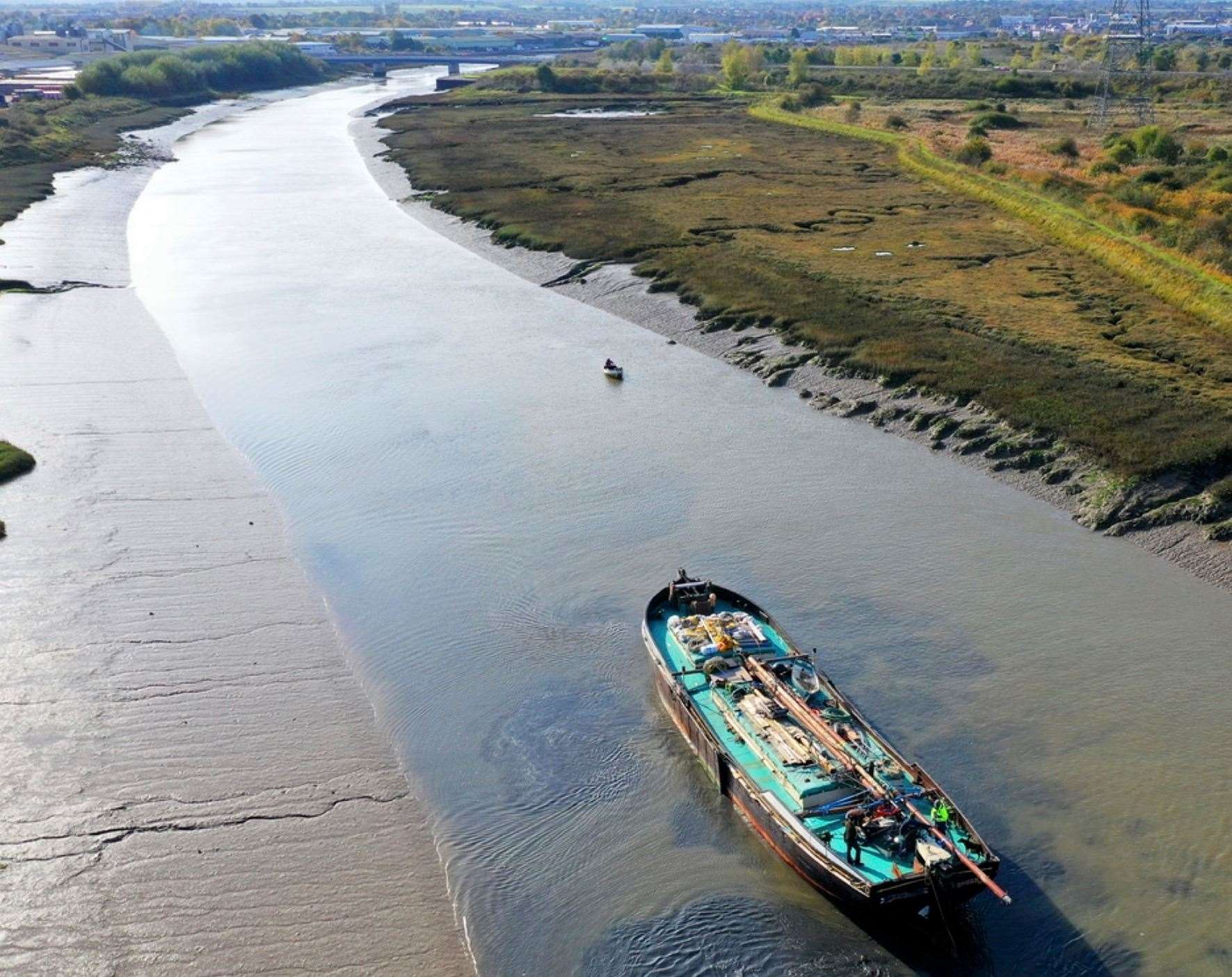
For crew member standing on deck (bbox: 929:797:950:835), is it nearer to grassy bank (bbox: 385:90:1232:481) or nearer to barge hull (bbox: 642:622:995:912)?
barge hull (bbox: 642:622:995:912)

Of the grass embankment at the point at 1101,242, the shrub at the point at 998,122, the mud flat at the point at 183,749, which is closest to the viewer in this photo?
the mud flat at the point at 183,749

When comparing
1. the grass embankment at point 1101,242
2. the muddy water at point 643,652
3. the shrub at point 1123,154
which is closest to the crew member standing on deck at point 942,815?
the muddy water at point 643,652

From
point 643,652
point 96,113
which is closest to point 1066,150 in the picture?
point 643,652

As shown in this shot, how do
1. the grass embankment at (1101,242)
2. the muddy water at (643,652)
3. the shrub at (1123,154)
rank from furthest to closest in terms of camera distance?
the shrub at (1123,154)
the grass embankment at (1101,242)
the muddy water at (643,652)

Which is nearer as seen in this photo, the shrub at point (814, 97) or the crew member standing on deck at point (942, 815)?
the crew member standing on deck at point (942, 815)

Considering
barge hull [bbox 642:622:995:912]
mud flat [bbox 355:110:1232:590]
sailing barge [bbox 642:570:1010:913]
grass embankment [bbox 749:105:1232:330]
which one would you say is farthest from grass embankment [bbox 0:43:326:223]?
barge hull [bbox 642:622:995:912]

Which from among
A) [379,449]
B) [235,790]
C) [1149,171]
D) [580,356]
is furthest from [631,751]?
[1149,171]

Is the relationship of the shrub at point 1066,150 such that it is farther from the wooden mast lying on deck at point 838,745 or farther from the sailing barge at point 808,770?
the wooden mast lying on deck at point 838,745
